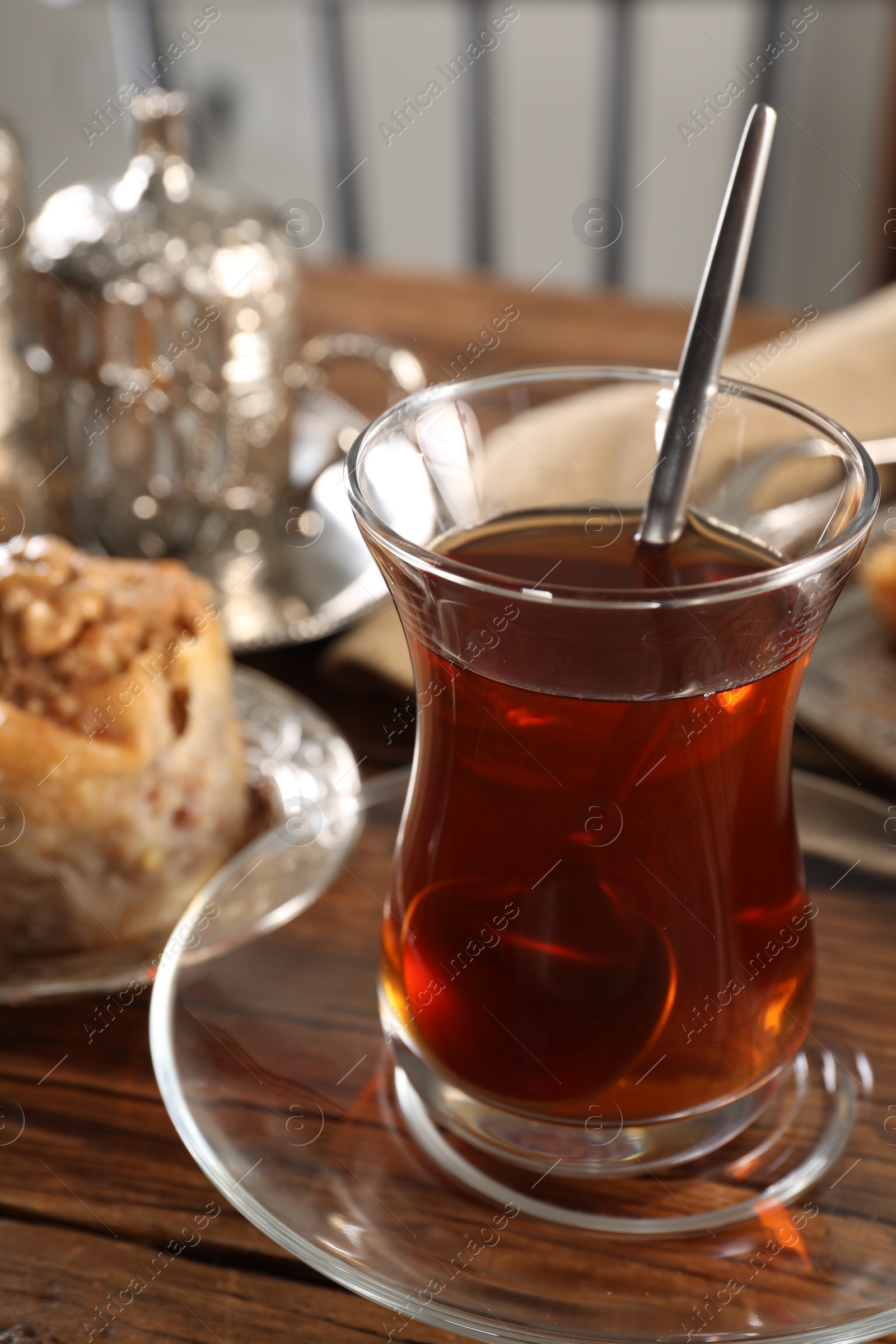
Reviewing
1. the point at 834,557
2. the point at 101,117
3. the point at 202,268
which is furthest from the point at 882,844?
the point at 101,117

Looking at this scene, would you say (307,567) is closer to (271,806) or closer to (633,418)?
(271,806)

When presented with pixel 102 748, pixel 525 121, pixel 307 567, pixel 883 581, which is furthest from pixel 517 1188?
pixel 525 121

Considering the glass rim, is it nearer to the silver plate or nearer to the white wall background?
the silver plate

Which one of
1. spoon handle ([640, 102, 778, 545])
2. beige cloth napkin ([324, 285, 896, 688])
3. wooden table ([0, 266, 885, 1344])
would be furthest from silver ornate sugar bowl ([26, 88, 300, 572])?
spoon handle ([640, 102, 778, 545])

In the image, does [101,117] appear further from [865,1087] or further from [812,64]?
[865,1087]

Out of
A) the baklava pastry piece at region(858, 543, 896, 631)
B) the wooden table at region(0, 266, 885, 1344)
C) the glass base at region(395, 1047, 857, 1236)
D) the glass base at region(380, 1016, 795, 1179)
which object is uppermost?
the baklava pastry piece at region(858, 543, 896, 631)

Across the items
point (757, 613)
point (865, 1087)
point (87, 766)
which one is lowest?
point (865, 1087)
